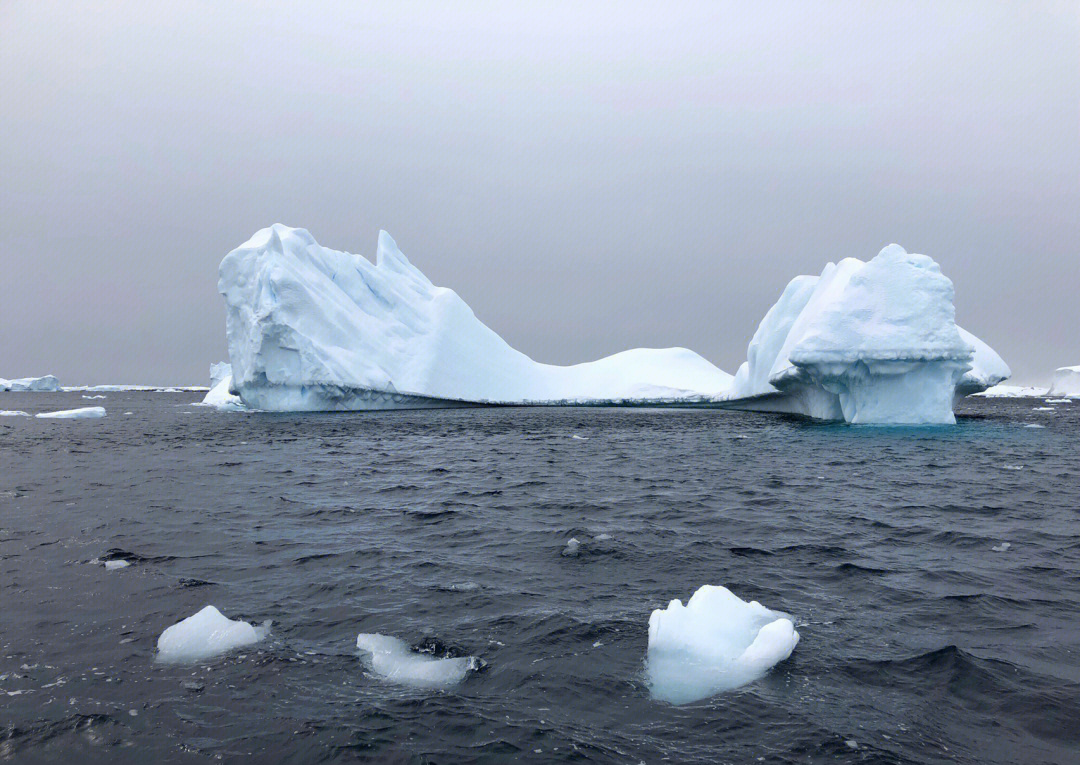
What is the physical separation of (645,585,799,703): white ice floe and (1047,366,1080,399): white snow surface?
81633mm

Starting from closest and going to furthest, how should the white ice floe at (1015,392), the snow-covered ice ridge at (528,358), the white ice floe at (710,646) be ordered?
the white ice floe at (710,646) < the snow-covered ice ridge at (528,358) < the white ice floe at (1015,392)

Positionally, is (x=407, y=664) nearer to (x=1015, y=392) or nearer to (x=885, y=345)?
(x=885, y=345)

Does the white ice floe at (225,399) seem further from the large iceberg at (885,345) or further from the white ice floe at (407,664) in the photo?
the white ice floe at (407,664)

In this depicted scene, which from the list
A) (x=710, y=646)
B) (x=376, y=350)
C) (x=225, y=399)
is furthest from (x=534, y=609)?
(x=225, y=399)

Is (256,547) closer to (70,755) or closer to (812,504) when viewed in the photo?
(70,755)

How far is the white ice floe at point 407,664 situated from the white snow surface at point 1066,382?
3280 inches

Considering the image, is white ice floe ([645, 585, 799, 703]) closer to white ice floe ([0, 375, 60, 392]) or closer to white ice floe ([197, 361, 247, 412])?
white ice floe ([197, 361, 247, 412])

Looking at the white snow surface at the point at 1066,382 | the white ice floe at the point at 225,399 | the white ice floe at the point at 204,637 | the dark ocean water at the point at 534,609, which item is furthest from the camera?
the white snow surface at the point at 1066,382

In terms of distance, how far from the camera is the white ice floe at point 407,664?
4.71 m

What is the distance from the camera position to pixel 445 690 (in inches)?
180

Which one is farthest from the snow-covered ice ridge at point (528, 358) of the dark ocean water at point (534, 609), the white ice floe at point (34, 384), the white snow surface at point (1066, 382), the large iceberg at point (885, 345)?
the white ice floe at point (34, 384)

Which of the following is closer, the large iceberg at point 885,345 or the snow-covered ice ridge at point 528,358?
the large iceberg at point 885,345

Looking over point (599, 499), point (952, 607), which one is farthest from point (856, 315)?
point (952, 607)

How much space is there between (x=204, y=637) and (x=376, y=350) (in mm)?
39415
